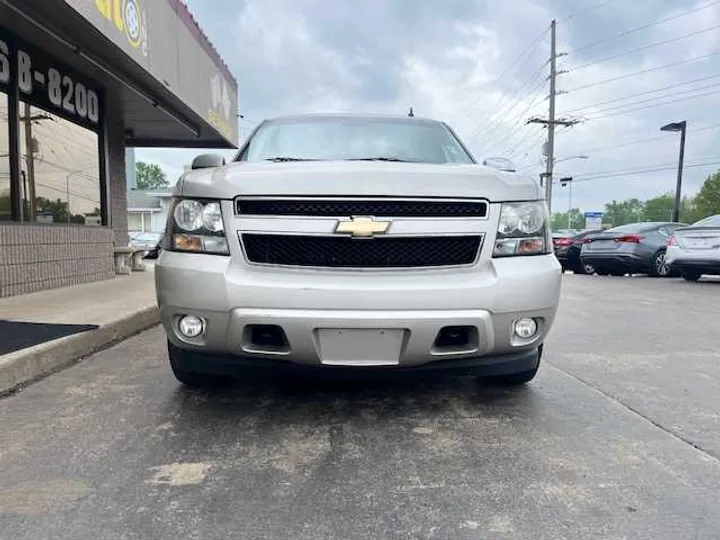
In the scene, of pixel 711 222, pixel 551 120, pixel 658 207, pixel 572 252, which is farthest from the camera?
pixel 658 207

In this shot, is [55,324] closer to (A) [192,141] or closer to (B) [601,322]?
(B) [601,322]

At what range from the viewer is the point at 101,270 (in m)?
9.79

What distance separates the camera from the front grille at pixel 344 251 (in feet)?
9.36

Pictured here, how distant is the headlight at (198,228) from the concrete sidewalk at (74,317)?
1691mm

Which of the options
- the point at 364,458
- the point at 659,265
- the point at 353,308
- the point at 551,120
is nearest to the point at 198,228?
the point at 353,308

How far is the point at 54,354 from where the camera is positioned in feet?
14.3

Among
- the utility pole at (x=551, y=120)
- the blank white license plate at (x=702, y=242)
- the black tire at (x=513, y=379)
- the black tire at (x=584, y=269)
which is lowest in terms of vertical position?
the black tire at (x=584, y=269)

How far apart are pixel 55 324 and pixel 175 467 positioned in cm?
324

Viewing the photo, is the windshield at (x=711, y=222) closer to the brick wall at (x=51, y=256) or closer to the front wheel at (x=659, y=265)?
the front wheel at (x=659, y=265)

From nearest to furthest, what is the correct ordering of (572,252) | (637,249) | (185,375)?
(185,375) < (637,249) < (572,252)

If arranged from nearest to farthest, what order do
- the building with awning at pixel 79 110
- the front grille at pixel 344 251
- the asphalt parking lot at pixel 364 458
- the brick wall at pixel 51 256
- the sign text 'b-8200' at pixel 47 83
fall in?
the asphalt parking lot at pixel 364 458, the front grille at pixel 344 251, the building with awning at pixel 79 110, the brick wall at pixel 51 256, the sign text 'b-8200' at pixel 47 83

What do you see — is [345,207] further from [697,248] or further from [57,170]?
[697,248]

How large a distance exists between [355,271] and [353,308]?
197mm

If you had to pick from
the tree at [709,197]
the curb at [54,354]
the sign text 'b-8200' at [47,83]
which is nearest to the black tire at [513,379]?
the curb at [54,354]
